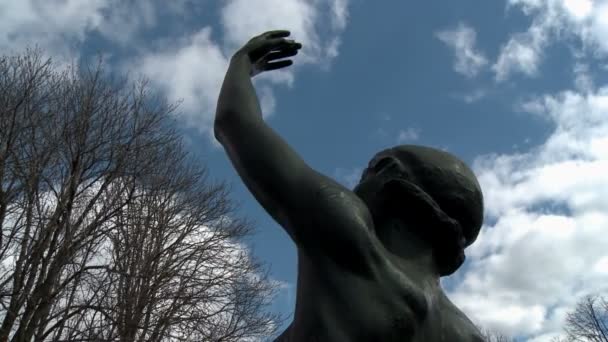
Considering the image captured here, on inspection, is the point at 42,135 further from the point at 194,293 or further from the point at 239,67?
the point at 239,67

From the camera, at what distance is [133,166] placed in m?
12.7

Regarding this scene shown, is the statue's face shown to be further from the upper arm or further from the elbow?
the elbow

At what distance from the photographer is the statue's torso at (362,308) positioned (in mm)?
1445

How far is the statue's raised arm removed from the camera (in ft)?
5.05

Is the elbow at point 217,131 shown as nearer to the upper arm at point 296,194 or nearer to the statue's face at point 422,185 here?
the upper arm at point 296,194

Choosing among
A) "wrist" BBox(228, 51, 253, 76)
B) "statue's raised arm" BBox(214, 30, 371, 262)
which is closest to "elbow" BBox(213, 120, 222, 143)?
"statue's raised arm" BBox(214, 30, 371, 262)

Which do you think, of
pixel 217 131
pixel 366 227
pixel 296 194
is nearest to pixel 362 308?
pixel 366 227

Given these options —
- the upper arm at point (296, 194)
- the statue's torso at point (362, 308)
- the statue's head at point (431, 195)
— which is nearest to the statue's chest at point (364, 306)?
the statue's torso at point (362, 308)

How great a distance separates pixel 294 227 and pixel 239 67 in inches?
25.8

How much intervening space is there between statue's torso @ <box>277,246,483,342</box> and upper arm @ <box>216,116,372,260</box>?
0.08 m

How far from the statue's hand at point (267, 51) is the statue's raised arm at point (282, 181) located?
0.25 meters

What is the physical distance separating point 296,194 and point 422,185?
471mm

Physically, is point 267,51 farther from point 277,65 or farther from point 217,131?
point 217,131

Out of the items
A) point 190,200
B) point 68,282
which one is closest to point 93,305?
point 68,282
